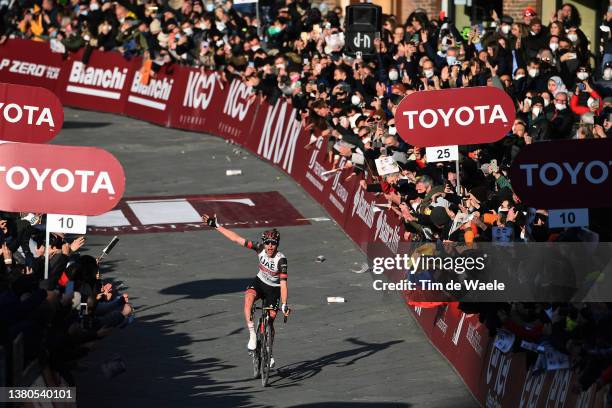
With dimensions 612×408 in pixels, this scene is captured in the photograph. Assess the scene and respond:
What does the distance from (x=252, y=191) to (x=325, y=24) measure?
422 centimetres

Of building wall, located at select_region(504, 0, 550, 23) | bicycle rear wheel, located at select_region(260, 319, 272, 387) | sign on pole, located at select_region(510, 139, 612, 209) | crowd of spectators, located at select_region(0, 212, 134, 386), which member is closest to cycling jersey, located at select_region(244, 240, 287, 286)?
bicycle rear wheel, located at select_region(260, 319, 272, 387)

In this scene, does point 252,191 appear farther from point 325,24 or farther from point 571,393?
point 571,393

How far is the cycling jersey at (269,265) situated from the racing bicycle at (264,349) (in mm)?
411

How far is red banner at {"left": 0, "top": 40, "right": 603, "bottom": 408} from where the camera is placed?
1562 centimetres

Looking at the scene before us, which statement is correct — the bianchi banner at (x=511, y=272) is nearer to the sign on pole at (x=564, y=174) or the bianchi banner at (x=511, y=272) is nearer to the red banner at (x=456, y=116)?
the sign on pole at (x=564, y=174)

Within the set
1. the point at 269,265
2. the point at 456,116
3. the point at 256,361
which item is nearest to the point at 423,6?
the point at 456,116

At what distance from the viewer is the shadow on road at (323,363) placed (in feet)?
59.9

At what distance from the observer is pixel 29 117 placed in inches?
753

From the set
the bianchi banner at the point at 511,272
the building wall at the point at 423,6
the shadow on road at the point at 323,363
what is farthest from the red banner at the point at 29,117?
the building wall at the point at 423,6

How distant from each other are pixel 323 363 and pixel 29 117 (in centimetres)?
495

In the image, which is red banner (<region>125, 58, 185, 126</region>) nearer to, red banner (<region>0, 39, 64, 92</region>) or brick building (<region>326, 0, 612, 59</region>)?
red banner (<region>0, 39, 64, 92</region>)

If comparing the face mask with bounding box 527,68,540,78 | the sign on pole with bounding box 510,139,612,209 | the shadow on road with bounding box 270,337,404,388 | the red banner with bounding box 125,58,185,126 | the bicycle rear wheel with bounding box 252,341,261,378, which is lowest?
the red banner with bounding box 125,58,185,126

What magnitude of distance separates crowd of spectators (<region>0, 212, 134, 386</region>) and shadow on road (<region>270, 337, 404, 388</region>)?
2.47 m

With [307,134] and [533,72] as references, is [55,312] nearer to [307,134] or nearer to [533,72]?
[533,72]
